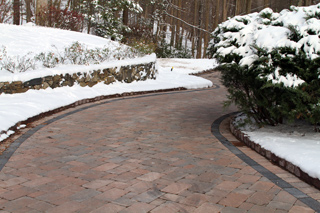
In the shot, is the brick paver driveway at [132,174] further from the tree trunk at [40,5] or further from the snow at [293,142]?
the tree trunk at [40,5]

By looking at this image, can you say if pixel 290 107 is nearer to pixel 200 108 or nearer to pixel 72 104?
pixel 200 108

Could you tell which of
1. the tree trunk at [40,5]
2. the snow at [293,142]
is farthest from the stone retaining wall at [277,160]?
the tree trunk at [40,5]

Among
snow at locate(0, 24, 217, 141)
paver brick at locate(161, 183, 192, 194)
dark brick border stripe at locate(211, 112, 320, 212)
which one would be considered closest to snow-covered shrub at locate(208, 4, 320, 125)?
dark brick border stripe at locate(211, 112, 320, 212)

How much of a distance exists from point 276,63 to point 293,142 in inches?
50.3

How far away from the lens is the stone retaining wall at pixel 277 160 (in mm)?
3922

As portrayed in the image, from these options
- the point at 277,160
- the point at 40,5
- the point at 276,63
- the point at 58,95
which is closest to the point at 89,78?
the point at 58,95

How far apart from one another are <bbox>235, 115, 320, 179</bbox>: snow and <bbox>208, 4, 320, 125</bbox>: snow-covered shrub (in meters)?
0.30

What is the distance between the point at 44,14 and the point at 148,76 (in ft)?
24.9

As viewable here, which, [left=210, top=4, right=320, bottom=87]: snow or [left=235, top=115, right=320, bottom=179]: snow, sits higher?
[left=210, top=4, right=320, bottom=87]: snow

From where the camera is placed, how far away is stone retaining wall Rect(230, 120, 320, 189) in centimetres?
392

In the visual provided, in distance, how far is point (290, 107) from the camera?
17.4 feet

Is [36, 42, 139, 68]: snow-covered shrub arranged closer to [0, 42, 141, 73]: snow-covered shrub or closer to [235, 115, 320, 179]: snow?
[0, 42, 141, 73]: snow-covered shrub

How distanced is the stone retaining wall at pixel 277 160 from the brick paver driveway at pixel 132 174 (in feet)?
0.32

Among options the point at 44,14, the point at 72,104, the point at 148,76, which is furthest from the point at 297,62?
the point at 44,14
